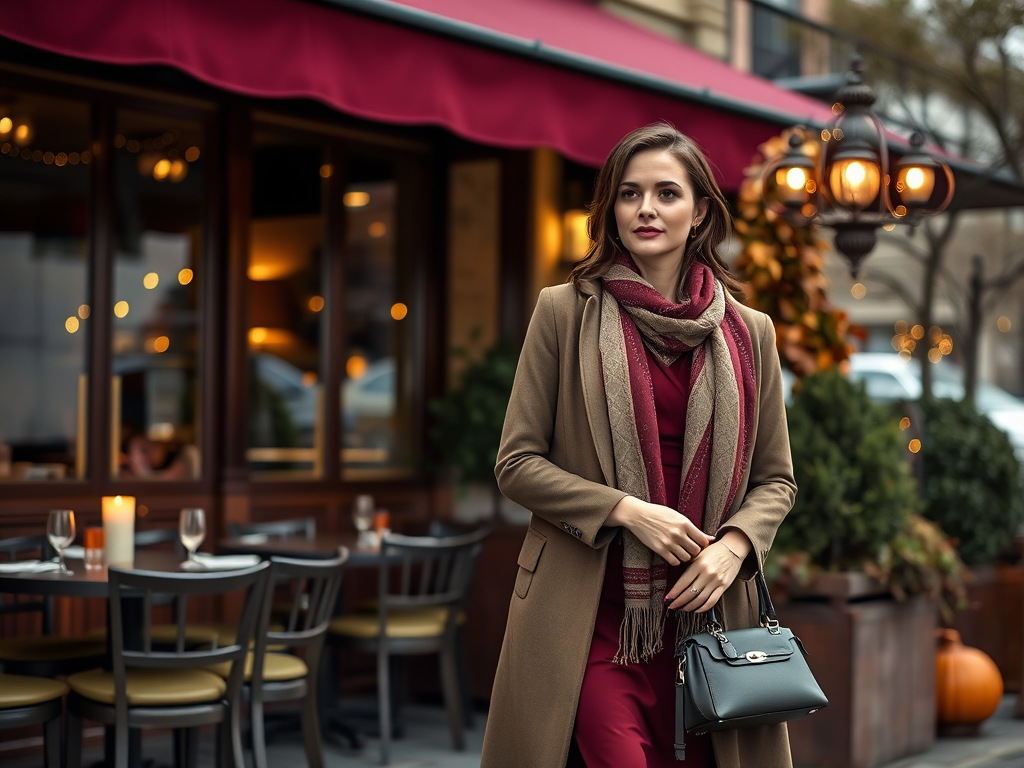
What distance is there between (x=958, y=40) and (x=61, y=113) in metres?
9.31

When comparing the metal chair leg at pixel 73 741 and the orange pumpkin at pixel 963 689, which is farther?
the orange pumpkin at pixel 963 689

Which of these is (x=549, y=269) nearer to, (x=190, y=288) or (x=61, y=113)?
(x=190, y=288)

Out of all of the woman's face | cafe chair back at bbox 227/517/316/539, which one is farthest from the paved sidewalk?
the woman's face

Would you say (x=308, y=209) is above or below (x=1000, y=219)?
below

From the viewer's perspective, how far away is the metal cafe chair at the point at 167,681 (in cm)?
453

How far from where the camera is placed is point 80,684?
190 inches

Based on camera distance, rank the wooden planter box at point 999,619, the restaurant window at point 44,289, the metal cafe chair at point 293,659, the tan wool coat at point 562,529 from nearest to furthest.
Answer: the tan wool coat at point 562,529 → the metal cafe chair at point 293,659 → the restaurant window at point 44,289 → the wooden planter box at point 999,619

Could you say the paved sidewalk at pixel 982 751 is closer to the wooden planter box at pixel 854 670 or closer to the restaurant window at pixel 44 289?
the wooden planter box at pixel 854 670

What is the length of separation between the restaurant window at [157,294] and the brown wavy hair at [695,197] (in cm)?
448

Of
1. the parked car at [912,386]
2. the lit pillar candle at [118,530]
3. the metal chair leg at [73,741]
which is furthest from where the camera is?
the parked car at [912,386]

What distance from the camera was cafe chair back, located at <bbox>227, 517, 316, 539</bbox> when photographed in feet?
22.5

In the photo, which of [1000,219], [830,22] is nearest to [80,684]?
[830,22]

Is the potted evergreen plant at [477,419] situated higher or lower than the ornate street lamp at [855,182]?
lower

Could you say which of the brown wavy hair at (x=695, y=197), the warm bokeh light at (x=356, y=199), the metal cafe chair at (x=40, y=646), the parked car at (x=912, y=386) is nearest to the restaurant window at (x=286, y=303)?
the warm bokeh light at (x=356, y=199)
